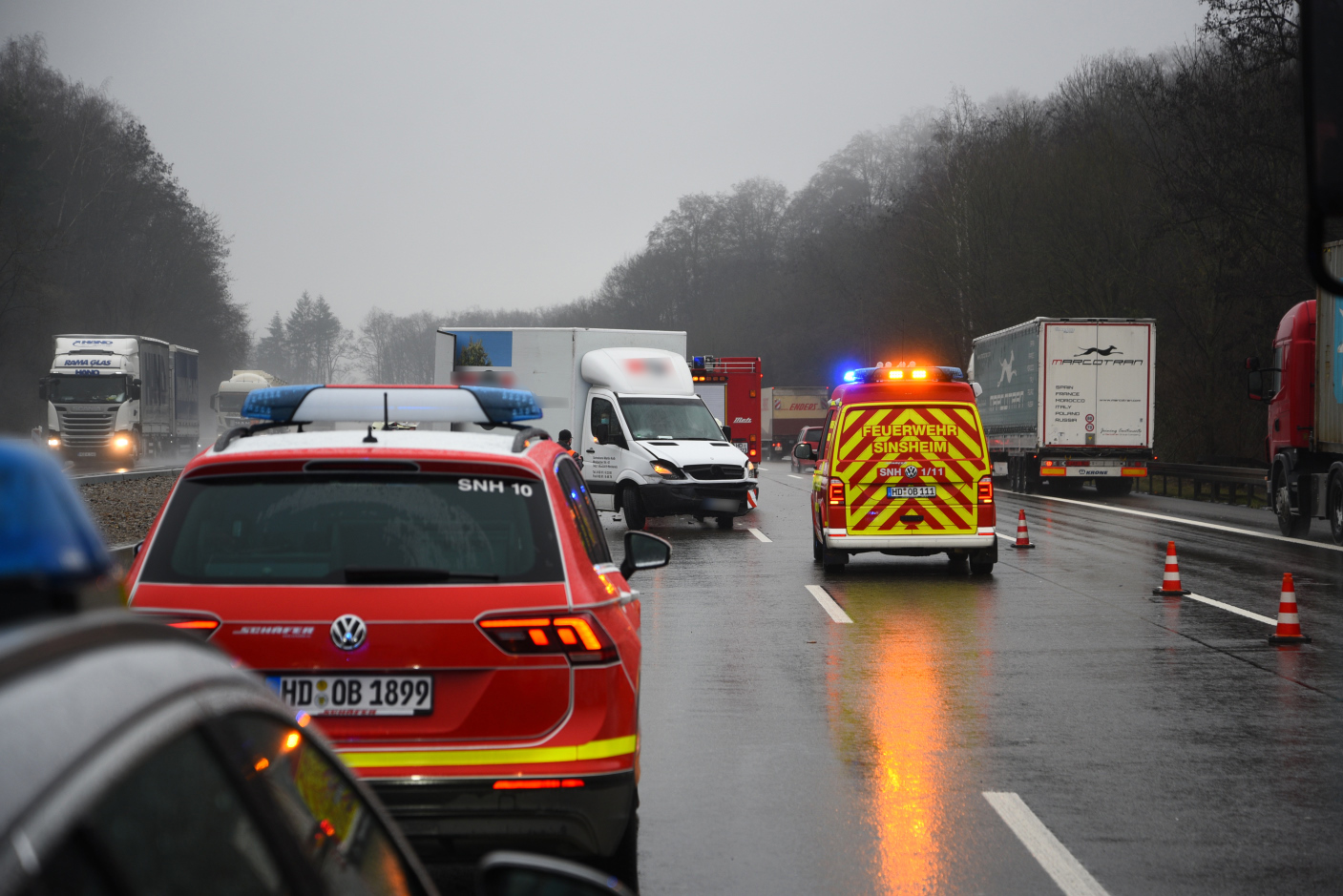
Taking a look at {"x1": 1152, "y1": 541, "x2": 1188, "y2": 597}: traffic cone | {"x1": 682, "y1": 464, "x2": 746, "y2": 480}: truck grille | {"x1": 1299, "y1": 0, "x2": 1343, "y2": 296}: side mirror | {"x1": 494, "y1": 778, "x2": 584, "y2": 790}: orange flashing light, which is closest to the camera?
{"x1": 1299, "y1": 0, "x2": 1343, "y2": 296}: side mirror

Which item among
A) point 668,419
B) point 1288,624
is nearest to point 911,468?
point 1288,624

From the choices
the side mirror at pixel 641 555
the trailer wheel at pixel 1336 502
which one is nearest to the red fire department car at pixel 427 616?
the side mirror at pixel 641 555

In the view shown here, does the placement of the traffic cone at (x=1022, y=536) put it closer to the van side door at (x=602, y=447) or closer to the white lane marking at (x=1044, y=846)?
the van side door at (x=602, y=447)

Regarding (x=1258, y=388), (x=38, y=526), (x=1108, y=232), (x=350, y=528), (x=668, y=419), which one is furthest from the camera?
(x=1108, y=232)

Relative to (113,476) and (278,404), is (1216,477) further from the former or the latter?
(278,404)

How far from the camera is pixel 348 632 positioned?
14.8 ft

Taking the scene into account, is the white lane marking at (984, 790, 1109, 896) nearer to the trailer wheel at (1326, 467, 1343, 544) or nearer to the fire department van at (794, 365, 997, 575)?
the fire department van at (794, 365, 997, 575)

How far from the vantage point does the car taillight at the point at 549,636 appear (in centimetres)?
454

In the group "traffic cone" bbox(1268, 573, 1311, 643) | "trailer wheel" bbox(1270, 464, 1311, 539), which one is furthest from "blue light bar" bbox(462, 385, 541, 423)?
"trailer wheel" bbox(1270, 464, 1311, 539)

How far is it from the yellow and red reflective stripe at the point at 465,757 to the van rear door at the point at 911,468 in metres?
11.7

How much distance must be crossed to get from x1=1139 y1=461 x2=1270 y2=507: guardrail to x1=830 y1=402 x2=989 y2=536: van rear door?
14604mm

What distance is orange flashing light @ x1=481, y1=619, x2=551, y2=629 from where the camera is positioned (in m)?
4.54

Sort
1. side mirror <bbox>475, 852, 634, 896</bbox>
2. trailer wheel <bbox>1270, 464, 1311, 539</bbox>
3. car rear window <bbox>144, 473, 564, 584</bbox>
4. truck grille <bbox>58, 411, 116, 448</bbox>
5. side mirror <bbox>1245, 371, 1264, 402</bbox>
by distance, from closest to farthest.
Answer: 1. side mirror <bbox>475, 852, 634, 896</bbox>
2. car rear window <bbox>144, 473, 564, 584</bbox>
3. trailer wheel <bbox>1270, 464, 1311, 539</bbox>
4. side mirror <bbox>1245, 371, 1264, 402</bbox>
5. truck grille <bbox>58, 411, 116, 448</bbox>

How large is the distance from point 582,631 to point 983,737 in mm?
3839
